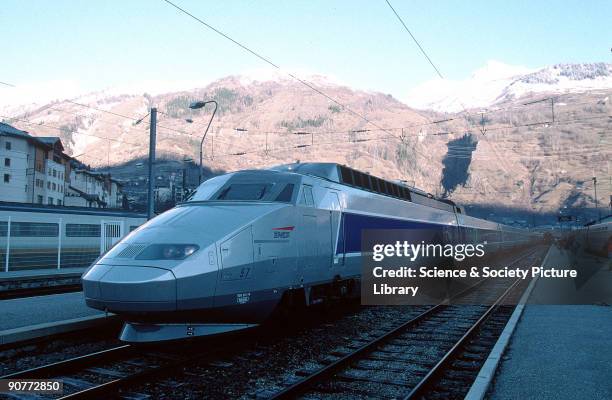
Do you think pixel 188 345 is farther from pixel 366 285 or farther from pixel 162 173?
pixel 162 173

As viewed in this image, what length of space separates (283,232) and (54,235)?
16.9 metres

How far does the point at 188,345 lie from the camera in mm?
9094

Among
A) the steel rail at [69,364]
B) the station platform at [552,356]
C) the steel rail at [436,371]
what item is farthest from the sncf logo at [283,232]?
the station platform at [552,356]

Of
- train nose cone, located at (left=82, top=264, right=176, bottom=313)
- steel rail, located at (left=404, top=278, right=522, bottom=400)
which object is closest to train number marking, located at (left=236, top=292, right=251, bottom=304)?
train nose cone, located at (left=82, top=264, right=176, bottom=313)

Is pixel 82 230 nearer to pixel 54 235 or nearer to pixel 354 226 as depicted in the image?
pixel 54 235

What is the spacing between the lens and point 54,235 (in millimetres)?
22578

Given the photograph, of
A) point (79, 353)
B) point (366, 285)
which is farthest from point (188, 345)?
point (366, 285)

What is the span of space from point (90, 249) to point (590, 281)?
74.6 ft

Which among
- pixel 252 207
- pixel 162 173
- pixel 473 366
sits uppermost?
pixel 162 173

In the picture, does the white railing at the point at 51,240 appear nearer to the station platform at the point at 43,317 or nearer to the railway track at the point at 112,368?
the station platform at the point at 43,317

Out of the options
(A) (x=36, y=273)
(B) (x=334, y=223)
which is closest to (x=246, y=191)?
(B) (x=334, y=223)

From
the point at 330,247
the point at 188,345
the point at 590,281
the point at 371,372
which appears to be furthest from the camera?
the point at 590,281

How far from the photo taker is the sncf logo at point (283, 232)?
9021 millimetres

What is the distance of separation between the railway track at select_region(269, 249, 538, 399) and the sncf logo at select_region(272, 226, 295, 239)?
2.13m
